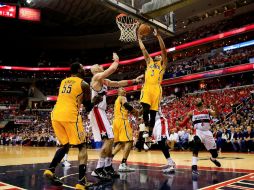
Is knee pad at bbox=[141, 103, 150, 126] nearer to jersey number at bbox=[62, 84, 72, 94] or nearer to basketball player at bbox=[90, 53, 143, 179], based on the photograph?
basketball player at bbox=[90, 53, 143, 179]

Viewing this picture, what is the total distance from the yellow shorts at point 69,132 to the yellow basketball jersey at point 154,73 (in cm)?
199

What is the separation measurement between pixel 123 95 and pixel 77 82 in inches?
93.7

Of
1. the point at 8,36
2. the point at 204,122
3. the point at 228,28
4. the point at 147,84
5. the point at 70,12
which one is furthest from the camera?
the point at 8,36

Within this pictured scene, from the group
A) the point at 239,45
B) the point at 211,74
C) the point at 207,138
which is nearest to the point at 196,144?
the point at 207,138

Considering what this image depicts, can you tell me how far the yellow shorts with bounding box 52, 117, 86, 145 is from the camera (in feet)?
13.9

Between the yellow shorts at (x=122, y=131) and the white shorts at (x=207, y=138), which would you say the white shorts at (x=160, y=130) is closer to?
the yellow shorts at (x=122, y=131)

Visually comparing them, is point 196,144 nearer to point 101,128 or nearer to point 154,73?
point 154,73

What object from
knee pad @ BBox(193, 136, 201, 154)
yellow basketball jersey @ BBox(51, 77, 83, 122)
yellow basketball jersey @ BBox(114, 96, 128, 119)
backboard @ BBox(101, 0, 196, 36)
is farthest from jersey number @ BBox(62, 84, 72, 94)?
knee pad @ BBox(193, 136, 201, 154)

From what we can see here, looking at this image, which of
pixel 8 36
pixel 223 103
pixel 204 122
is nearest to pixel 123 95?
pixel 204 122

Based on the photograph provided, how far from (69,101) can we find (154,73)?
212 cm

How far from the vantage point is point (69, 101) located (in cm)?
433

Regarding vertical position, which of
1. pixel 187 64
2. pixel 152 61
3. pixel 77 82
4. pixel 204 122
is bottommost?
pixel 204 122

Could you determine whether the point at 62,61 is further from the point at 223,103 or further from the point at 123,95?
the point at 123,95

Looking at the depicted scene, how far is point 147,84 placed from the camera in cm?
573
